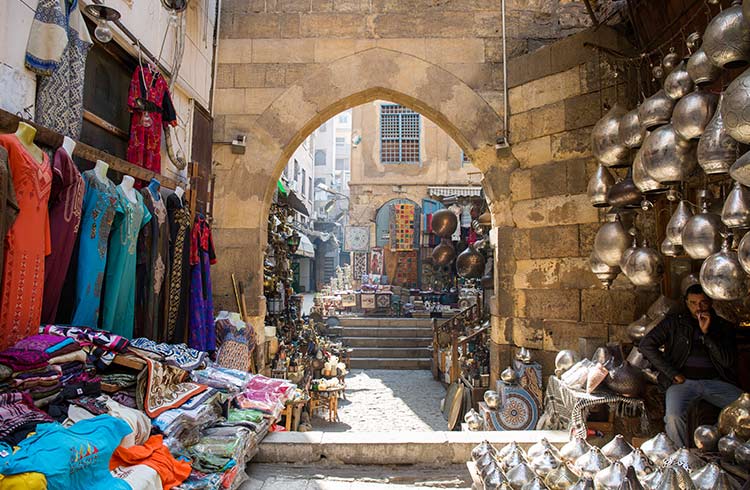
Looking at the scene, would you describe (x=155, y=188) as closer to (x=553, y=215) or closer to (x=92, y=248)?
(x=92, y=248)

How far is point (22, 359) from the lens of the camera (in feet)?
6.41

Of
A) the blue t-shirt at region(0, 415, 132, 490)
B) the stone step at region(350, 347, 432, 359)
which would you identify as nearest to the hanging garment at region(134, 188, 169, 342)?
the blue t-shirt at region(0, 415, 132, 490)

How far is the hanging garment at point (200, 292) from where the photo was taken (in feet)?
13.0

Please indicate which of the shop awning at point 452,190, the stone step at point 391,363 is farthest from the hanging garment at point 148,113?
the shop awning at point 452,190

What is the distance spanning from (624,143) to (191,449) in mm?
3305

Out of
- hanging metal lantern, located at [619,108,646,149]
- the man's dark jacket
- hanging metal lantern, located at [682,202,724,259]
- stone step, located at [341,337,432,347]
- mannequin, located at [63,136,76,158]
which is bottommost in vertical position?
stone step, located at [341,337,432,347]

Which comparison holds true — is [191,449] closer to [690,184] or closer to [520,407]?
[520,407]

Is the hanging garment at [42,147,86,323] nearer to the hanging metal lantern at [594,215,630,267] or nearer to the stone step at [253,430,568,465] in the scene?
the stone step at [253,430,568,465]

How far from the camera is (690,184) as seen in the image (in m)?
3.70

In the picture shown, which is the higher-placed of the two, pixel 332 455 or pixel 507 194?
pixel 507 194

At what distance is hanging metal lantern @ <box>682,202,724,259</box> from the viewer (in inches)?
101

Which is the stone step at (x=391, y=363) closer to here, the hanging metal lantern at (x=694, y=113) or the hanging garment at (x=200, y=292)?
the hanging garment at (x=200, y=292)

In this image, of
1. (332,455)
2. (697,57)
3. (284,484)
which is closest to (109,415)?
(284,484)

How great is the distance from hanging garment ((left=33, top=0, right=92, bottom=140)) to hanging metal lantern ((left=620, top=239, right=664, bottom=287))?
3597mm
